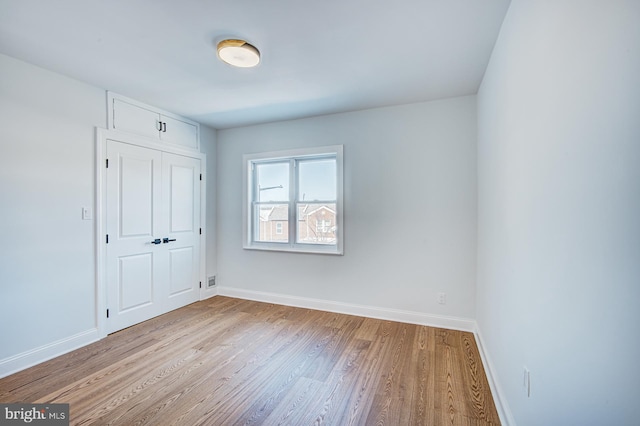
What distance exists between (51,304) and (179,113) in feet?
8.11

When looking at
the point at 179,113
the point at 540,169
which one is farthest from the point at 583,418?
the point at 179,113

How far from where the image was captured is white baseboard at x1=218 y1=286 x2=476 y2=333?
296cm

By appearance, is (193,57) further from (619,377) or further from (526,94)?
(619,377)

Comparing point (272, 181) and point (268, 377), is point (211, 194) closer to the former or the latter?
point (272, 181)

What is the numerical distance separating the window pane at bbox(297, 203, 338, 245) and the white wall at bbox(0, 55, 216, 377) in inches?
90.9

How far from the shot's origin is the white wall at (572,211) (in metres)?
0.67

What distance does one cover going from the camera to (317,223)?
3.66 meters

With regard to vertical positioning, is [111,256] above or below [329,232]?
below

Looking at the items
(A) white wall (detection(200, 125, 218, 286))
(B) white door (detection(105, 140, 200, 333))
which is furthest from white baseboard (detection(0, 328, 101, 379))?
(A) white wall (detection(200, 125, 218, 286))

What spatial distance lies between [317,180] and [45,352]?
3.21 m

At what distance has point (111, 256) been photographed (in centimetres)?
287

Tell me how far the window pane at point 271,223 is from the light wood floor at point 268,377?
1.25 meters

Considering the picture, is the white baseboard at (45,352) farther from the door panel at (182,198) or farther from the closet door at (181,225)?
the door panel at (182,198)

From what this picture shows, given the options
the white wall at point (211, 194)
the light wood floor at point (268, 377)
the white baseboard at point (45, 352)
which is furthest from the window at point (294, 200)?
the white baseboard at point (45, 352)
